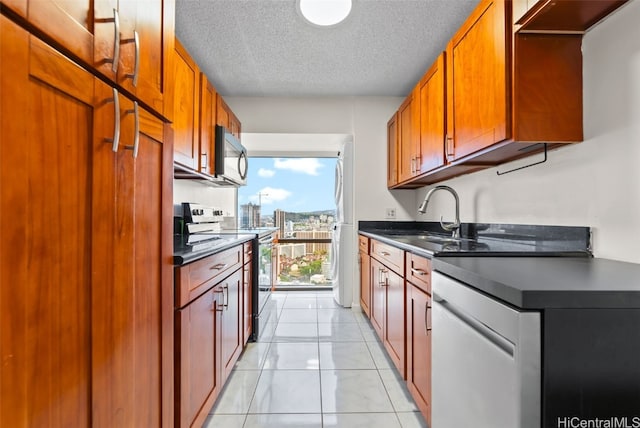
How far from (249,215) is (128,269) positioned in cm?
358

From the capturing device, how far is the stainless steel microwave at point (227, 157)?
99.3 inches

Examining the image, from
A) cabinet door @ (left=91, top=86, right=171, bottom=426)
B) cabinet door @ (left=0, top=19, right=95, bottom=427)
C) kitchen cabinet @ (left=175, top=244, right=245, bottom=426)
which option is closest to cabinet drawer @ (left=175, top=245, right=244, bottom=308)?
kitchen cabinet @ (left=175, top=244, right=245, bottom=426)

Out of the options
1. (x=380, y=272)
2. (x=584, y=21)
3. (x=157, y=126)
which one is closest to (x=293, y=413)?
(x=380, y=272)

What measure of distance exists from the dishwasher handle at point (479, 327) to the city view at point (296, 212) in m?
3.24

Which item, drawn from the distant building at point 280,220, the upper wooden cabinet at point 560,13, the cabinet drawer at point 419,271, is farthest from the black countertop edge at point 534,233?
the distant building at point 280,220

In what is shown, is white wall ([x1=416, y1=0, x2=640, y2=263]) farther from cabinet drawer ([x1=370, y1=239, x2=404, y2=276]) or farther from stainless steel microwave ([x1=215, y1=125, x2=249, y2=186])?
stainless steel microwave ([x1=215, y1=125, x2=249, y2=186])

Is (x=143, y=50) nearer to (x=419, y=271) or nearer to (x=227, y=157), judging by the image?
(x=419, y=271)

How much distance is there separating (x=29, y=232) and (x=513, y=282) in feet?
3.37

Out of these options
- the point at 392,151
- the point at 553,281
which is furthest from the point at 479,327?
the point at 392,151

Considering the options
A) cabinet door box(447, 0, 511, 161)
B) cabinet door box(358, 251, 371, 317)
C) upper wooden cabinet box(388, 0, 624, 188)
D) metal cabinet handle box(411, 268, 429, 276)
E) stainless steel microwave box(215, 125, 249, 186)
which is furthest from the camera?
cabinet door box(358, 251, 371, 317)

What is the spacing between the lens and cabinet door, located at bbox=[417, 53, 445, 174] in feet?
6.73

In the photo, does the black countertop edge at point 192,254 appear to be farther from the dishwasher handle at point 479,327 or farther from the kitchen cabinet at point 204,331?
the dishwasher handle at point 479,327

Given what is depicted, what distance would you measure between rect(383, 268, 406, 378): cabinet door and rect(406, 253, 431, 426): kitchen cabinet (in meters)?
0.11
